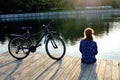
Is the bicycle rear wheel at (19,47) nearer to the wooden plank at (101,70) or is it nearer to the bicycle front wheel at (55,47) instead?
the bicycle front wheel at (55,47)

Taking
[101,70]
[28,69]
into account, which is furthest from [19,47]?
[101,70]

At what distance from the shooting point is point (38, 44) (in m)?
8.77

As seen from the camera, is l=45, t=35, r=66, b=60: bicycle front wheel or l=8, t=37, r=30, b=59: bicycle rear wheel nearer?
l=45, t=35, r=66, b=60: bicycle front wheel

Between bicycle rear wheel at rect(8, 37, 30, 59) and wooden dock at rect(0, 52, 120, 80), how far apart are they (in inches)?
8.4

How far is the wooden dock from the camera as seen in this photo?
22.0 ft

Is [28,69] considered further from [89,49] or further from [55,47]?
[89,49]

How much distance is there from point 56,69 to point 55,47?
1.15m

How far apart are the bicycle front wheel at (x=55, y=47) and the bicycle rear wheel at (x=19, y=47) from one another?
2.49 feet

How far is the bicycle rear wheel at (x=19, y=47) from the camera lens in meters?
8.70

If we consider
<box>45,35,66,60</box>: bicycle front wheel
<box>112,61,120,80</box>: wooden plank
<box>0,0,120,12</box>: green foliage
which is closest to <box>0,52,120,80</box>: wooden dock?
<box>112,61,120,80</box>: wooden plank

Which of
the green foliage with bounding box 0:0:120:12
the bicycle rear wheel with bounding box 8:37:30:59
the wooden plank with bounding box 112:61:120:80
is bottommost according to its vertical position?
the green foliage with bounding box 0:0:120:12

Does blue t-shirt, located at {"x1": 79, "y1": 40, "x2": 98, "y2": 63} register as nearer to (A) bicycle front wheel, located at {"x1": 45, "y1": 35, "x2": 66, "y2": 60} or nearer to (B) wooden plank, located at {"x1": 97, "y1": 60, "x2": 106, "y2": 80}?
(B) wooden plank, located at {"x1": 97, "y1": 60, "x2": 106, "y2": 80}

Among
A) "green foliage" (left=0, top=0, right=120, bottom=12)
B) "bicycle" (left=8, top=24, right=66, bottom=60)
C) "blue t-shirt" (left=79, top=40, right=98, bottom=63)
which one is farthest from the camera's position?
"green foliage" (left=0, top=0, right=120, bottom=12)

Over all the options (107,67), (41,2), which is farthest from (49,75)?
(41,2)
